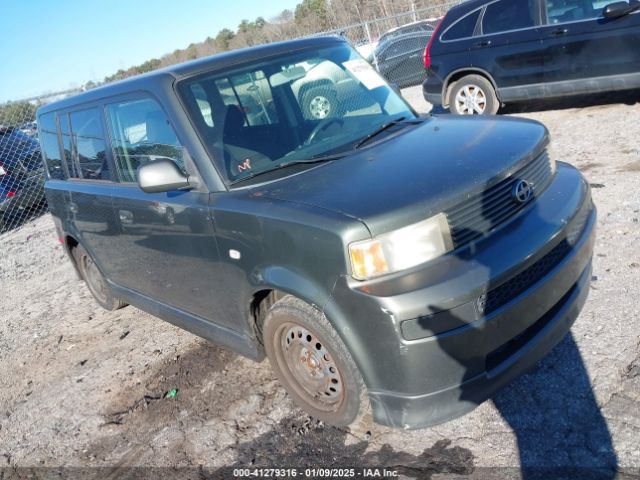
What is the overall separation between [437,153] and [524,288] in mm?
854

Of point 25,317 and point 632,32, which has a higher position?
point 632,32

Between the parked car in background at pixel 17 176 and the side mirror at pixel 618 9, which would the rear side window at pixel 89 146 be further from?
the parked car in background at pixel 17 176

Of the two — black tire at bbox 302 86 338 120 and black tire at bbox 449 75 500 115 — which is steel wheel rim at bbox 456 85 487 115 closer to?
black tire at bbox 449 75 500 115

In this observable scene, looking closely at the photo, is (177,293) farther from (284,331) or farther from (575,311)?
(575,311)

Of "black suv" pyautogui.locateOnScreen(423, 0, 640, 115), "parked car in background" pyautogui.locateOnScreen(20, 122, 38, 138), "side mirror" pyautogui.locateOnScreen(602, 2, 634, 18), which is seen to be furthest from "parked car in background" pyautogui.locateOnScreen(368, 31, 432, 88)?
"parked car in background" pyautogui.locateOnScreen(20, 122, 38, 138)

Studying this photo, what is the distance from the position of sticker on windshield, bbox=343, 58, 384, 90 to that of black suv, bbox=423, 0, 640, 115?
181 inches

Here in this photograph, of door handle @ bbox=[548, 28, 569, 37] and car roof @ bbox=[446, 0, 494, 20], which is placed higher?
car roof @ bbox=[446, 0, 494, 20]

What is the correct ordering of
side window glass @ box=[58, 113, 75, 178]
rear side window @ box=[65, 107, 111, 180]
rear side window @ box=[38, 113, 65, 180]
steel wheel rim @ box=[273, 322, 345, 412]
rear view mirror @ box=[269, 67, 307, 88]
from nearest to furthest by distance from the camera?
steel wheel rim @ box=[273, 322, 345, 412] → rear view mirror @ box=[269, 67, 307, 88] → rear side window @ box=[65, 107, 111, 180] → side window glass @ box=[58, 113, 75, 178] → rear side window @ box=[38, 113, 65, 180]

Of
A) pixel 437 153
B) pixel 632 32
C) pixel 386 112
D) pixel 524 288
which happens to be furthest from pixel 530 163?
pixel 632 32

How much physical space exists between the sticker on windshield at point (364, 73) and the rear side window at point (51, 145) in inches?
106

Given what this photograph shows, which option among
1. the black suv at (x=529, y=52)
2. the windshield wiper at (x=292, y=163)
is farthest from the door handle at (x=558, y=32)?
the windshield wiper at (x=292, y=163)

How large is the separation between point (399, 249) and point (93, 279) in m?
3.95

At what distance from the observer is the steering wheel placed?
3320 mm

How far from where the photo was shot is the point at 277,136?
3.30m
